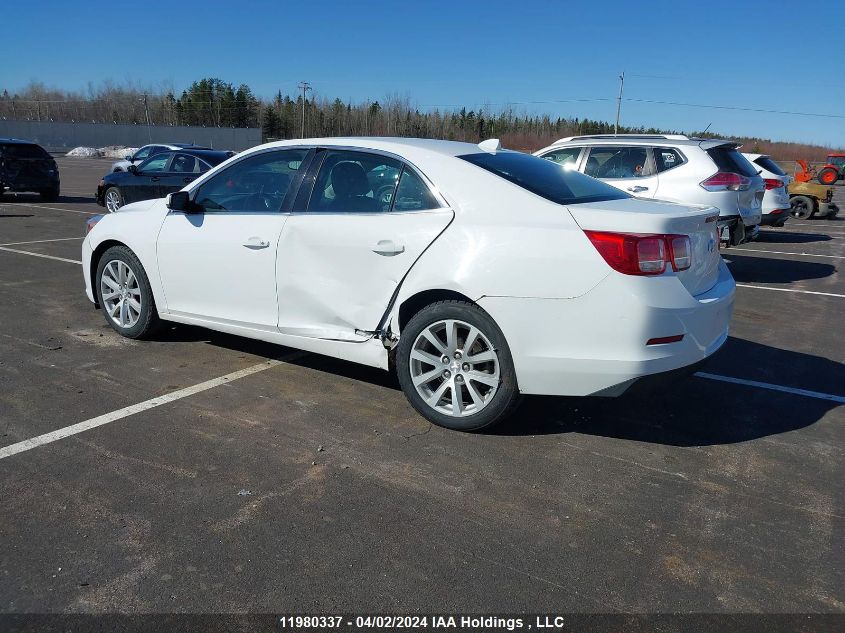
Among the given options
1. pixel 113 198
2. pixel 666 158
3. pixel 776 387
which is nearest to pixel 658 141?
pixel 666 158

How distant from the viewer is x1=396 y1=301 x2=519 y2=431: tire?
4066mm

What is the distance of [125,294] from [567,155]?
22.5 feet

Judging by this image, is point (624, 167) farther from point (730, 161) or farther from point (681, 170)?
point (730, 161)

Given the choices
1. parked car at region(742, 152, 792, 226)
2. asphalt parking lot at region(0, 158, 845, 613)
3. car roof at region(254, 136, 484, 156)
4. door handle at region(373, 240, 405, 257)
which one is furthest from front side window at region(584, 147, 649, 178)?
door handle at region(373, 240, 405, 257)

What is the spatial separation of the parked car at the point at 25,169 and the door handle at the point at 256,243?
50.3 feet

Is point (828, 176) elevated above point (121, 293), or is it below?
above

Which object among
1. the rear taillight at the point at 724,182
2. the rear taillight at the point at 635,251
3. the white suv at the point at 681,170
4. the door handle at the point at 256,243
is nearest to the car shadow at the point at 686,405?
the rear taillight at the point at 635,251

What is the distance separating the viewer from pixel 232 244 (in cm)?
508

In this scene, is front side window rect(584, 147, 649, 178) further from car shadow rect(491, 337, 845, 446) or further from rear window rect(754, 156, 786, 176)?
rear window rect(754, 156, 786, 176)

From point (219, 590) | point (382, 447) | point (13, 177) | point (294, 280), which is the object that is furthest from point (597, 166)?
point (13, 177)

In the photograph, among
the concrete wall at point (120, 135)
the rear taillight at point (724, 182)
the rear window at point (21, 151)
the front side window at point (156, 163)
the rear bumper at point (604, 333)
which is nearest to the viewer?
the rear bumper at point (604, 333)

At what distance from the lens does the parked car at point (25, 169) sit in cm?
1741

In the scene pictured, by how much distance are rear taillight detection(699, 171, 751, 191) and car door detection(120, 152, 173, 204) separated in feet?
35.3

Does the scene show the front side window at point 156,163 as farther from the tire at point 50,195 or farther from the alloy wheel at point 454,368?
the alloy wheel at point 454,368
